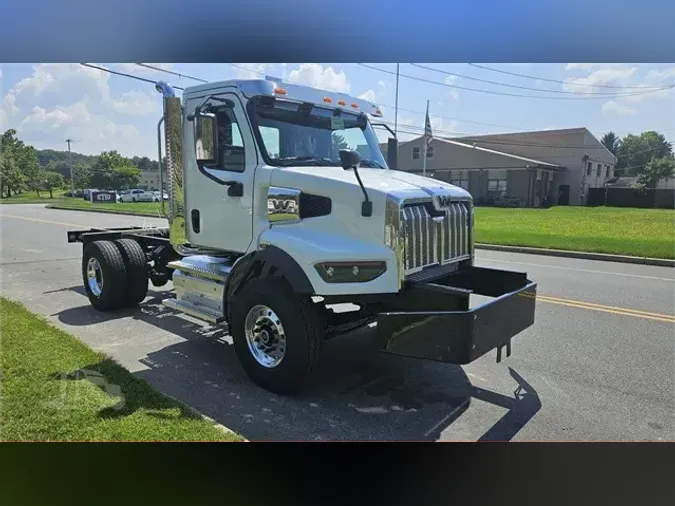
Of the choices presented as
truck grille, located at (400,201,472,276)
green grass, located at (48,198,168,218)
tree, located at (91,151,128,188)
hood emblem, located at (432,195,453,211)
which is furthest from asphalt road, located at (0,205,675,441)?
tree, located at (91,151,128,188)

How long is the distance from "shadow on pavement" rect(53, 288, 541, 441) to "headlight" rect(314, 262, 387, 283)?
1.08 meters

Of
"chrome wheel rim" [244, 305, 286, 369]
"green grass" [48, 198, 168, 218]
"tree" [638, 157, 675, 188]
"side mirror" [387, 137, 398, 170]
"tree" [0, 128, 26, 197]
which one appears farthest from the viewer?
"tree" [638, 157, 675, 188]

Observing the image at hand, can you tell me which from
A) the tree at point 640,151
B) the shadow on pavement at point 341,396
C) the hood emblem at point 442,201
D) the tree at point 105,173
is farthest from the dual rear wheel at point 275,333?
the tree at point 640,151

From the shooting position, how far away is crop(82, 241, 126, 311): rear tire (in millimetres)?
7109

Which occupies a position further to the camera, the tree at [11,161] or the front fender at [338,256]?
the tree at [11,161]

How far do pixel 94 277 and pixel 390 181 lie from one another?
16.8 ft

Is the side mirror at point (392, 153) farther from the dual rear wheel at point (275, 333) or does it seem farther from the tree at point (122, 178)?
the tree at point (122, 178)

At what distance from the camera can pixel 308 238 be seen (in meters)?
4.38

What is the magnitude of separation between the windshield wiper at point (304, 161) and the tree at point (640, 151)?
204ft

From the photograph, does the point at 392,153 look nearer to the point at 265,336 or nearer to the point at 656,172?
the point at 265,336

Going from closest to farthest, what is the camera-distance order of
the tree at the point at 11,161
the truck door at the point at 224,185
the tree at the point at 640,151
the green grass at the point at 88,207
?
the truck door at the point at 224,185
the tree at the point at 11,161
the green grass at the point at 88,207
the tree at the point at 640,151

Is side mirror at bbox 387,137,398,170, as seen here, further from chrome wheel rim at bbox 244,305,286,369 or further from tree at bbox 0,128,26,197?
tree at bbox 0,128,26,197

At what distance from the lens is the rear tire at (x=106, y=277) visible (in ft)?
23.3

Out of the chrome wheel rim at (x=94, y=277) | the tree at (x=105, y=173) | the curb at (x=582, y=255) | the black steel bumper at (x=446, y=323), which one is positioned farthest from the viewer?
the tree at (x=105, y=173)
